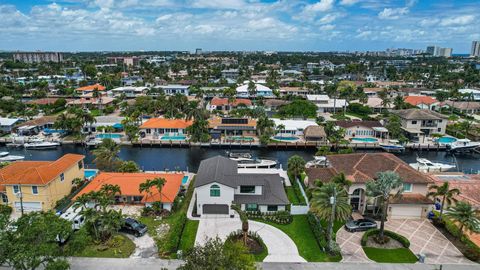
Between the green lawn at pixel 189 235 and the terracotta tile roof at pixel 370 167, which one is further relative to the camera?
the terracotta tile roof at pixel 370 167

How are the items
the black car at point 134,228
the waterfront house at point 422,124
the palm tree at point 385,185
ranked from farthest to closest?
1. the waterfront house at point 422,124
2. the black car at point 134,228
3. the palm tree at point 385,185

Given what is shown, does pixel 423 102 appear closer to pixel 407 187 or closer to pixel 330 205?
pixel 407 187

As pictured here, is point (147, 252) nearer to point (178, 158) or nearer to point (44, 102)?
point (178, 158)

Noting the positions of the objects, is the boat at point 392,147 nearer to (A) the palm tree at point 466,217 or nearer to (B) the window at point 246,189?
(A) the palm tree at point 466,217

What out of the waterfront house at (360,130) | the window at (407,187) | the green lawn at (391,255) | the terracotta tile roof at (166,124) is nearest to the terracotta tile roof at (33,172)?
the terracotta tile roof at (166,124)

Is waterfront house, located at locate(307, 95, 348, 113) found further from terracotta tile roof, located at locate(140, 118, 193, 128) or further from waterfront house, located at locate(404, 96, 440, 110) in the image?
terracotta tile roof, located at locate(140, 118, 193, 128)

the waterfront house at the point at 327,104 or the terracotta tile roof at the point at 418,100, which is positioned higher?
the terracotta tile roof at the point at 418,100

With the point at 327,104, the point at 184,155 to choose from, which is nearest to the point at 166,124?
the point at 184,155
